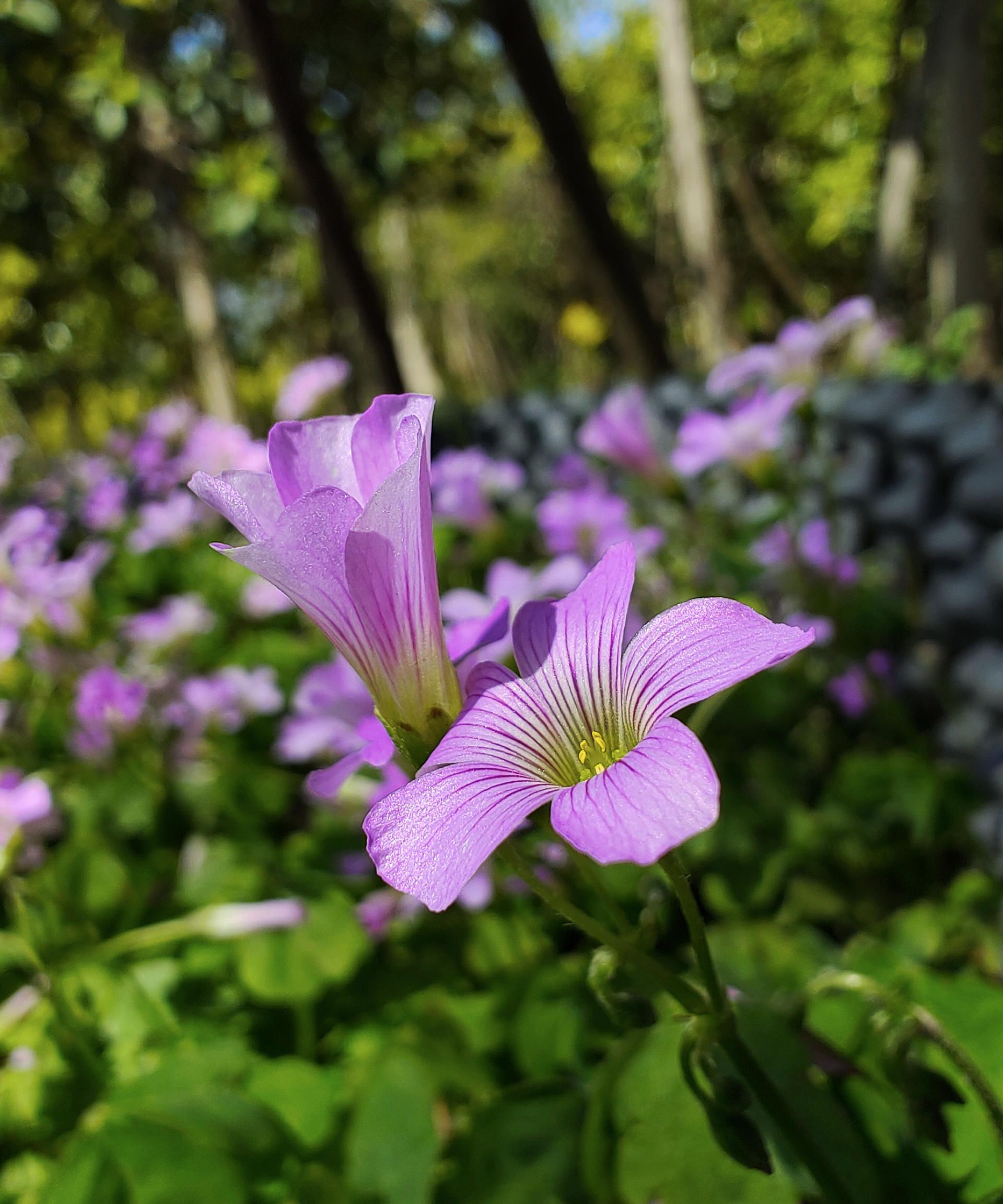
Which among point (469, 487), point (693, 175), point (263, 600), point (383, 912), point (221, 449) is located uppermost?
point (693, 175)

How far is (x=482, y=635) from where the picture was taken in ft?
1.97

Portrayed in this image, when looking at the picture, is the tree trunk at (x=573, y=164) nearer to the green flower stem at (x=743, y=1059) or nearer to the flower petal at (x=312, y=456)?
the flower petal at (x=312, y=456)

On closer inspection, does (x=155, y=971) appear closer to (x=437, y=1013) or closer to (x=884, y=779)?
(x=437, y=1013)

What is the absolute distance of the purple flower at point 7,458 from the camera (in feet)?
7.65

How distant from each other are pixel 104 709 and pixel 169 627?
34 cm

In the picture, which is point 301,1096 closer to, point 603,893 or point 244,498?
point 603,893

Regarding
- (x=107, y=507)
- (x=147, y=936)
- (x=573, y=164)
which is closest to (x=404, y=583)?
(x=147, y=936)

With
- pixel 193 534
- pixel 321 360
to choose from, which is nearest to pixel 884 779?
pixel 321 360

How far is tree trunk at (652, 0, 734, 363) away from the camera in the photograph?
5.02 m

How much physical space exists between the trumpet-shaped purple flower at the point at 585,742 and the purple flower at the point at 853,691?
1.39 meters

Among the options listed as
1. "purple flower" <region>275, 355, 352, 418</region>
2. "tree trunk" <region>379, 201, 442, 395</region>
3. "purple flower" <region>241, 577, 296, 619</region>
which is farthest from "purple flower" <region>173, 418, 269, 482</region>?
"tree trunk" <region>379, 201, 442, 395</region>

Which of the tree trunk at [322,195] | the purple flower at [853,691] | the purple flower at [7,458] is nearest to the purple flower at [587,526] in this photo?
Result: the purple flower at [853,691]

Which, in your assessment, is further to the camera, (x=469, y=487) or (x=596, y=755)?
(x=469, y=487)

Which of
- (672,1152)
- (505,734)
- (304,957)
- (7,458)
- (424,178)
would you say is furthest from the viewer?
(424,178)
